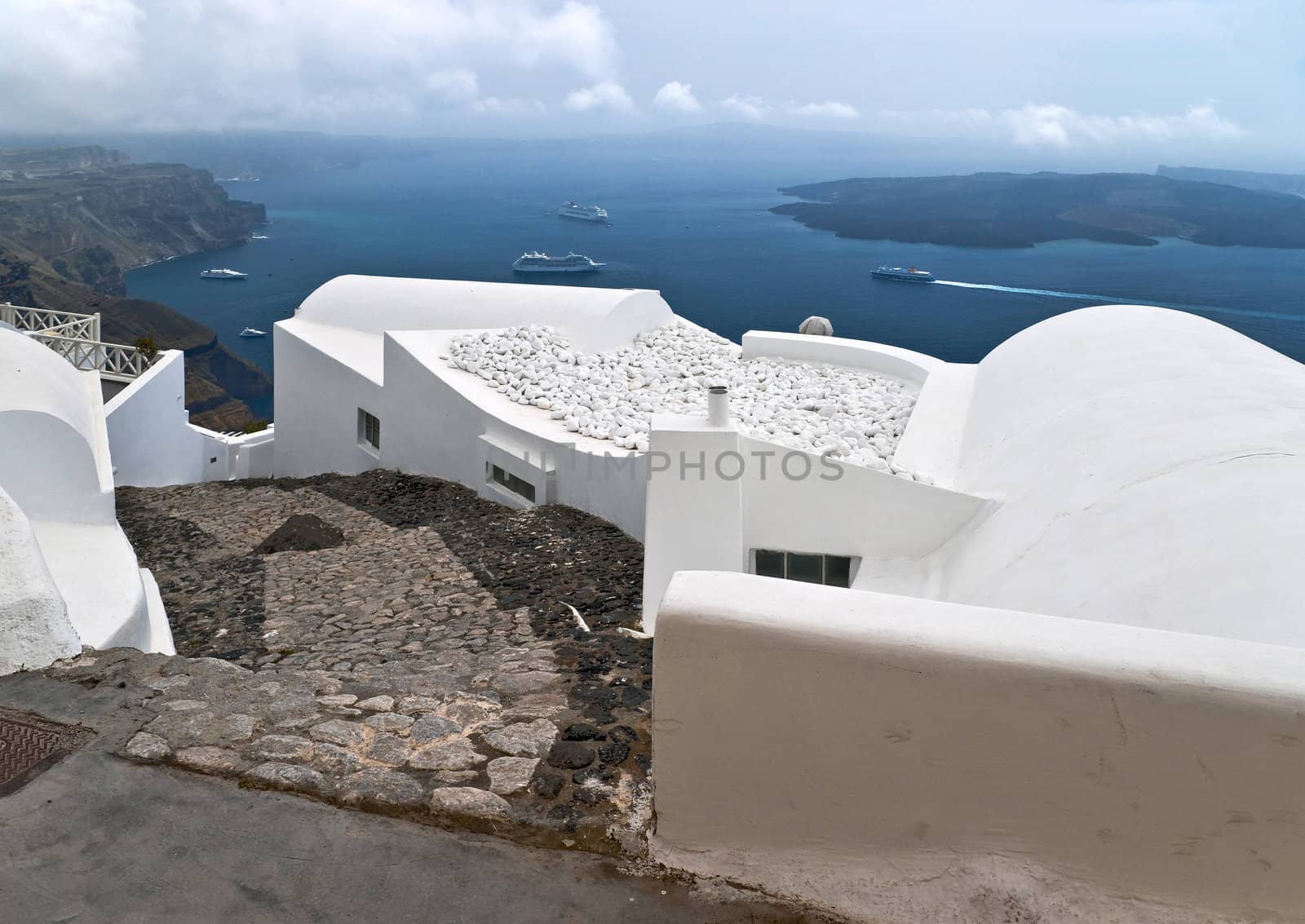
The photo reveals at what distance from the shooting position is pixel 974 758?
278cm

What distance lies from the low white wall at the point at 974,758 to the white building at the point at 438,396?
720cm

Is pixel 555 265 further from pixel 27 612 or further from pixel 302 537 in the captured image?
pixel 27 612

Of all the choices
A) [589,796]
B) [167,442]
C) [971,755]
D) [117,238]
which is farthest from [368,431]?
[117,238]

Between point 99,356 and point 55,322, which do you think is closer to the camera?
point 99,356

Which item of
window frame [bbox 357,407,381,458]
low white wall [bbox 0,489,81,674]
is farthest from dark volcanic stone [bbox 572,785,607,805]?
window frame [bbox 357,407,381,458]

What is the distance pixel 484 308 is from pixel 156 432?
22.9 ft

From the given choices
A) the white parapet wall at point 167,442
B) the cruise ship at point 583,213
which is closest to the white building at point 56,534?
the white parapet wall at point 167,442

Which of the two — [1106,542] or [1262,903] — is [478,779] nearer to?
[1262,903]

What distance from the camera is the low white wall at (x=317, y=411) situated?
51.3 feet

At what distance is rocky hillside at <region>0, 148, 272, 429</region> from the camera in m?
71.9

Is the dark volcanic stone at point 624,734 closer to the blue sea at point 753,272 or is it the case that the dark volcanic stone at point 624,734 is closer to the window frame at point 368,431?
the window frame at point 368,431

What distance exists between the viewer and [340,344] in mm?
16688

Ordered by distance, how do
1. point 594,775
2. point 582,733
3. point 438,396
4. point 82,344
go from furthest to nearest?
point 82,344 → point 438,396 → point 582,733 → point 594,775

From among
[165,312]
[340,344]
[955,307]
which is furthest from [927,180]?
[340,344]
